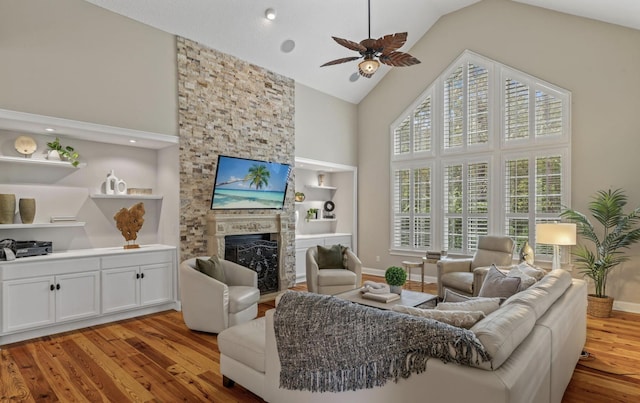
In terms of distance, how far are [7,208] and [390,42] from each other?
4428 millimetres

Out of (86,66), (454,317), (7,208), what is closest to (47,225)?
(7,208)

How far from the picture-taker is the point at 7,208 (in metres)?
3.85

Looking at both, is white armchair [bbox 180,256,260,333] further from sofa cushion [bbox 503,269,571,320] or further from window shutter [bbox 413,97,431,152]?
window shutter [bbox 413,97,431,152]

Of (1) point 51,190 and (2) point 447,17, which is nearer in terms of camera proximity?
(1) point 51,190

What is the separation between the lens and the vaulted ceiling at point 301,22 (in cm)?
455

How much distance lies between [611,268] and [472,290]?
7.31 ft

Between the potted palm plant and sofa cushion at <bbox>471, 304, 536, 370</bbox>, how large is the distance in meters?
3.71

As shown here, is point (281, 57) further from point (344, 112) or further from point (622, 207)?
point (622, 207)

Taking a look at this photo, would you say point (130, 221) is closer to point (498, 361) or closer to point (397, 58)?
point (397, 58)

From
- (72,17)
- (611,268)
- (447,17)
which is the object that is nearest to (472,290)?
(611,268)

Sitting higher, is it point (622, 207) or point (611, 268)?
point (622, 207)

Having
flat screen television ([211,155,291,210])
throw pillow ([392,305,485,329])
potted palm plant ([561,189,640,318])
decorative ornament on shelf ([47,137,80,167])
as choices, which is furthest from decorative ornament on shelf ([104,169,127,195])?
potted palm plant ([561,189,640,318])

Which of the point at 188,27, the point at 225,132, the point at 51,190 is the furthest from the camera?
the point at 225,132

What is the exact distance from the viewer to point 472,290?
15.0 feet
